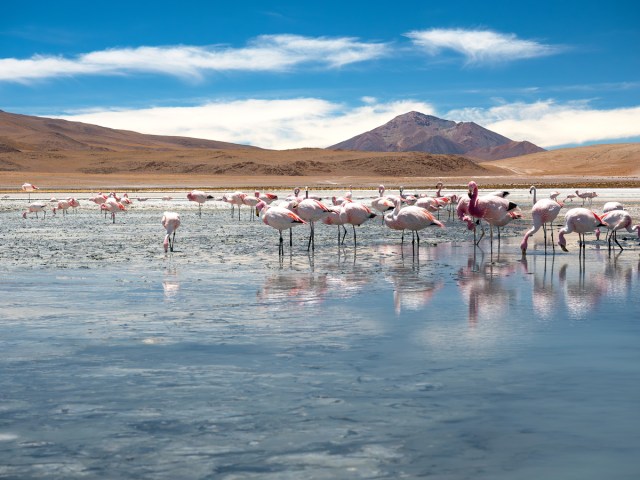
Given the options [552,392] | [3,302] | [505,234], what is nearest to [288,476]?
[552,392]

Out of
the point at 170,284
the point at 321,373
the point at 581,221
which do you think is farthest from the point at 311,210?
the point at 321,373

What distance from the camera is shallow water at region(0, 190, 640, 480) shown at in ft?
14.6

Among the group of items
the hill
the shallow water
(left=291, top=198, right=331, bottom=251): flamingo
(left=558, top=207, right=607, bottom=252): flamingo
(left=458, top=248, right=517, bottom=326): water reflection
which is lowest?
the shallow water

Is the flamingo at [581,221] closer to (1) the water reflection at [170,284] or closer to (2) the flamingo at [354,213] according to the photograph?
(2) the flamingo at [354,213]

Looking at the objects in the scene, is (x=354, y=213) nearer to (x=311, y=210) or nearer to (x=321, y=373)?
(x=311, y=210)

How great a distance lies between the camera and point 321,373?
243 inches

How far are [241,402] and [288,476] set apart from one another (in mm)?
1302

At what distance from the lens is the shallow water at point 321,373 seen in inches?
175

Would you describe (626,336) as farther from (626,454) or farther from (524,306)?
(626,454)

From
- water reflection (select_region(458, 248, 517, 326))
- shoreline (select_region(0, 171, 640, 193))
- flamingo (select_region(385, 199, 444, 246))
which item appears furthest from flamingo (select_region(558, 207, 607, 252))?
shoreline (select_region(0, 171, 640, 193))

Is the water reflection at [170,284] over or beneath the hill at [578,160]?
beneath

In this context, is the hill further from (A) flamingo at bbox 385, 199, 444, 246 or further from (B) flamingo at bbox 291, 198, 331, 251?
(B) flamingo at bbox 291, 198, 331, 251

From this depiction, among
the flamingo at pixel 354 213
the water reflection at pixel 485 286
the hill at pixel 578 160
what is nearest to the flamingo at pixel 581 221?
the water reflection at pixel 485 286

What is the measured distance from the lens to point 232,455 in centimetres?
448
